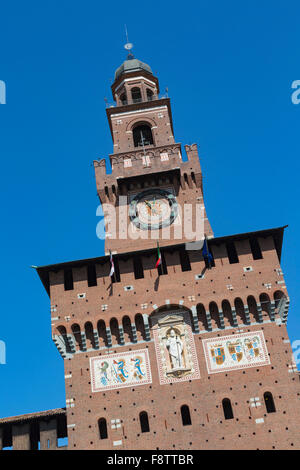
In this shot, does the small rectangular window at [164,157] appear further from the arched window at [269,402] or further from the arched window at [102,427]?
the arched window at [102,427]

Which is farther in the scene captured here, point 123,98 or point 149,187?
point 123,98

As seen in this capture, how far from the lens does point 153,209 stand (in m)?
36.9

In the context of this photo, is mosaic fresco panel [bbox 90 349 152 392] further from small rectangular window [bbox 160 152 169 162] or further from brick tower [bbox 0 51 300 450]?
small rectangular window [bbox 160 152 169 162]

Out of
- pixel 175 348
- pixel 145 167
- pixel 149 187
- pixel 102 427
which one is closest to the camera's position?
pixel 102 427

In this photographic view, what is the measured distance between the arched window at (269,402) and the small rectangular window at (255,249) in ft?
24.3

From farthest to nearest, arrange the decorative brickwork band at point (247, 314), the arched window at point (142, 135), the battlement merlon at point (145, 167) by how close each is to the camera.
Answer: the arched window at point (142, 135), the battlement merlon at point (145, 167), the decorative brickwork band at point (247, 314)

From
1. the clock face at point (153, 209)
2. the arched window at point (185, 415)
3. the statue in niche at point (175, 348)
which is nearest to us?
the arched window at point (185, 415)

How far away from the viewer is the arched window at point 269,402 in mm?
29531

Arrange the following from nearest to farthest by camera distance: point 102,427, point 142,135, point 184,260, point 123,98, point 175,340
Result: point 102,427 < point 175,340 < point 184,260 < point 142,135 < point 123,98

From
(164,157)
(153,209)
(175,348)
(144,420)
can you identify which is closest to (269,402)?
(175,348)

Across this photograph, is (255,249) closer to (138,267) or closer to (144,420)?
(138,267)

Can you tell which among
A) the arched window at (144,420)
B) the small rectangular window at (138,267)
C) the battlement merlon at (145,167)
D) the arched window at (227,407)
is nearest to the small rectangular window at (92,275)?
the small rectangular window at (138,267)

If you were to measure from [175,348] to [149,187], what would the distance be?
1100 centimetres

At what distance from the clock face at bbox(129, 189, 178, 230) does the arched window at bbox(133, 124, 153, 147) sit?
17.3 ft
